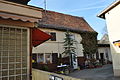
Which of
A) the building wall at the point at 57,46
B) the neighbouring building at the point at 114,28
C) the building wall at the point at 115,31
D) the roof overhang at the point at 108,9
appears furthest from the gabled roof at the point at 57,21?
the building wall at the point at 115,31

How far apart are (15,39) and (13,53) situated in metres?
0.49

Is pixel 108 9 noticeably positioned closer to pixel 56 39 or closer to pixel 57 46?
pixel 56 39

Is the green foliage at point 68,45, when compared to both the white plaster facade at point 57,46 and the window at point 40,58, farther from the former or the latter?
the window at point 40,58

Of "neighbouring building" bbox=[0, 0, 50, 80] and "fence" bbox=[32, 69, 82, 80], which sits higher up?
"neighbouring building" bbox=[0, 0, 50, 80]

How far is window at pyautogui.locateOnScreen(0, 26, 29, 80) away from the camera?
375 cm

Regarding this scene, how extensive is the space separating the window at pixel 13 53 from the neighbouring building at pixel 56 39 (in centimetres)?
1114

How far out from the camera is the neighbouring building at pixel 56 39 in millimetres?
15902

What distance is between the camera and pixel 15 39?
3.99 meters

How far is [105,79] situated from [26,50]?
28.7 ft

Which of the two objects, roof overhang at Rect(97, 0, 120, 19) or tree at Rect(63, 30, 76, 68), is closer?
roof overhang at Rect(97, 0, 120, 19)

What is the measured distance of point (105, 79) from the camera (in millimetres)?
10328

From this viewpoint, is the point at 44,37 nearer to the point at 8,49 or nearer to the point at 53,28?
the point at 8,49

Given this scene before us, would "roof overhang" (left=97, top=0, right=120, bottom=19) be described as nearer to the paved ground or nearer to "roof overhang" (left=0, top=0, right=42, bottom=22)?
the paved ground

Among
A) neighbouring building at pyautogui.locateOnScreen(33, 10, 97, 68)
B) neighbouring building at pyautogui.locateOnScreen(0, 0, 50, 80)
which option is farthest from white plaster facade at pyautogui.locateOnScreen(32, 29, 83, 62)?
neighbouring building at pyautogui.locateOnScreen(0, 0, 50, 80)
